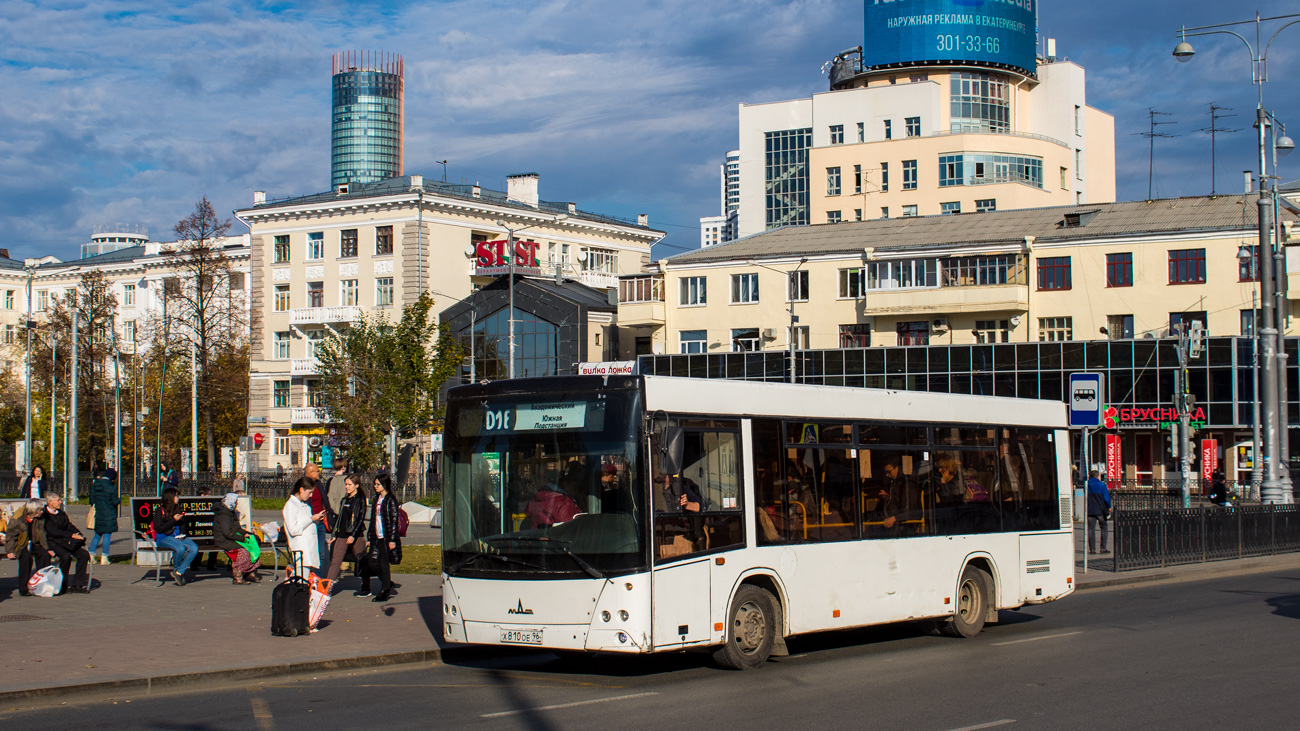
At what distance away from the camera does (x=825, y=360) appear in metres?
62.4

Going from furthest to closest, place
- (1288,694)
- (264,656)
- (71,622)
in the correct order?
1. (71,622)
2. (264,656)
3. (1288,694)

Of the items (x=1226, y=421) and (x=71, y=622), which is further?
(x=1226, y=421)

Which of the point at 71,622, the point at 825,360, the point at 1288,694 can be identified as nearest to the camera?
the point at 1288,694

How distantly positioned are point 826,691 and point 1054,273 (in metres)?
53.2

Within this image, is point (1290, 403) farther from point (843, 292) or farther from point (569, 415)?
point (569, 415)

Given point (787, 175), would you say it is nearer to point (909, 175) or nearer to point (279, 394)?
point (909, 175)

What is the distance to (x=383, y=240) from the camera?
7694 centimetres

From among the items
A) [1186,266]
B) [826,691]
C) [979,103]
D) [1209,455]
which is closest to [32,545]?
[826,691]

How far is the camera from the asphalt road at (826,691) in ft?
31.2

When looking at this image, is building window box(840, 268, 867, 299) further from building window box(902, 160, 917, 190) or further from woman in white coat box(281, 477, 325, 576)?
woman in white coat box(281, 477, 325, 576)

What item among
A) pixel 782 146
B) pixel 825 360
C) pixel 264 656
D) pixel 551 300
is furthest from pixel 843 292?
pixel 264 656

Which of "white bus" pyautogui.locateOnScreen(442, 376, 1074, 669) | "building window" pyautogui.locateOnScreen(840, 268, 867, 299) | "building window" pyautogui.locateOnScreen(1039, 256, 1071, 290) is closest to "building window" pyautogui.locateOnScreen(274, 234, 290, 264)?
"building window" pyautogui.locateOnScreen(840, 268, 867, 299)

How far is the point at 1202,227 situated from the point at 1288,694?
5107 centimetres

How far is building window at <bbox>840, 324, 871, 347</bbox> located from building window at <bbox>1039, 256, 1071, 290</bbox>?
28.8 ft
